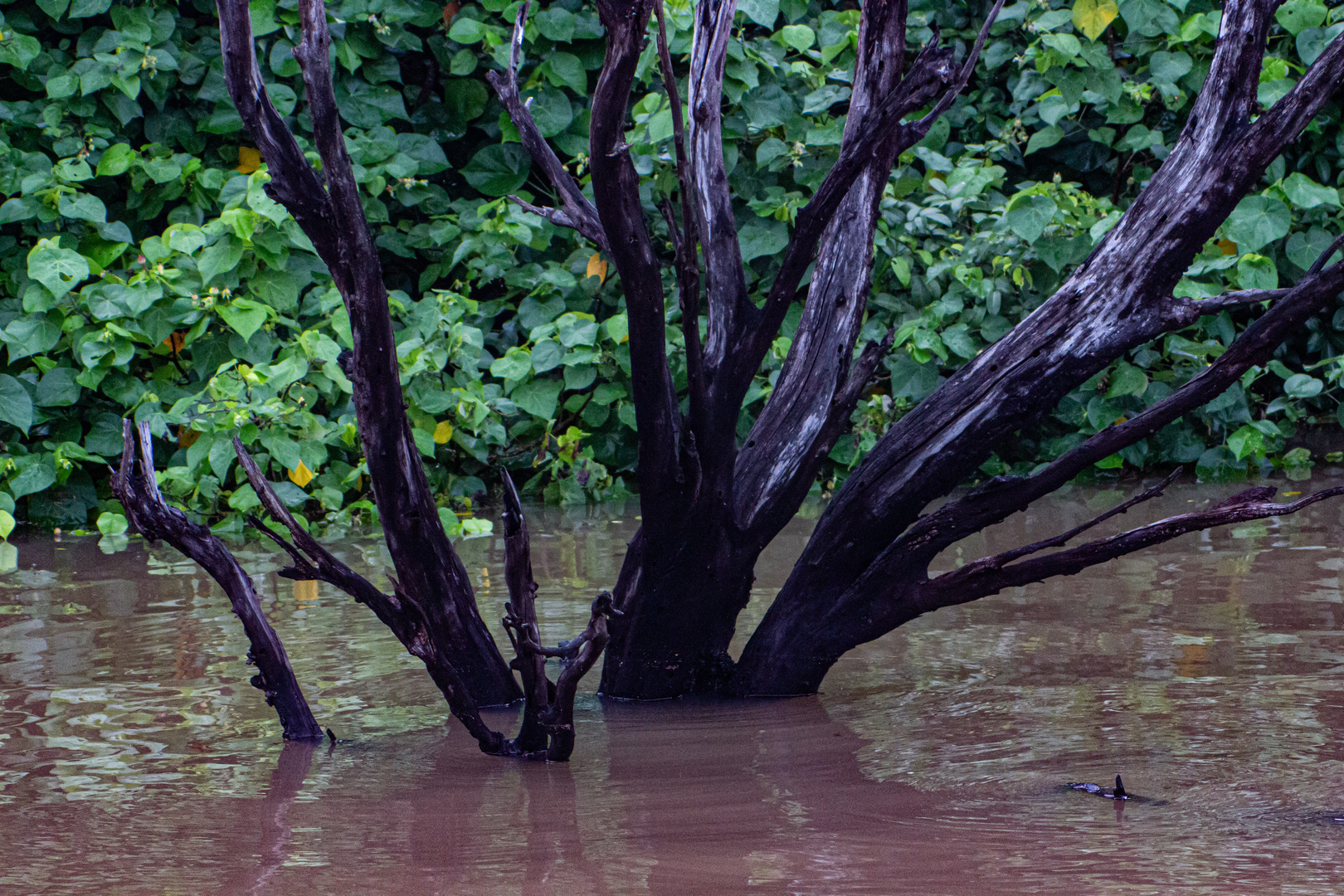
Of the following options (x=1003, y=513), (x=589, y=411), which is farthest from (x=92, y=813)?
(x=589, y=411)

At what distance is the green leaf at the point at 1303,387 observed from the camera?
466 cm

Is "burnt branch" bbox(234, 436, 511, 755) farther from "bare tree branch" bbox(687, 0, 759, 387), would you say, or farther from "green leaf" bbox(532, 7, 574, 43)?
"green leaf" bbox(532, 7, 574, 43)

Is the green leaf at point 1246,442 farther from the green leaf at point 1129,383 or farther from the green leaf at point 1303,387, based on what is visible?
the green leaf at point 1129,383

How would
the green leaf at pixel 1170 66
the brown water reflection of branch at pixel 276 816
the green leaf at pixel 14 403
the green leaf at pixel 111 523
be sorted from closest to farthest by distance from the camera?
the brown water reflection of branch at pixel 276 816, the green leaf at pixel 111 523, the green leaf at pixel 14 403, the green leaf at pixel 1170 66

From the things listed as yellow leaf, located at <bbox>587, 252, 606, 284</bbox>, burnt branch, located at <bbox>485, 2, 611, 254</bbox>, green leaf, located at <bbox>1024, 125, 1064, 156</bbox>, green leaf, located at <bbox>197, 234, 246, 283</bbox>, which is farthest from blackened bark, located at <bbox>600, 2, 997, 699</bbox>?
green leaf, located at <bbox>1024, 125, 1064, 156</bbox>

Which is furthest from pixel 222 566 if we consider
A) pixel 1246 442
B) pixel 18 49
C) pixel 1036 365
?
pixel 18 49

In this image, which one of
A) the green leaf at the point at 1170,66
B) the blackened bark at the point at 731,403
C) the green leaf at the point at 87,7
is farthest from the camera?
the green leaf at the point at 1170,66

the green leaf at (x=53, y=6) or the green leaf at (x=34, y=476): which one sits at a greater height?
the green leaf at (x=53, y=6)

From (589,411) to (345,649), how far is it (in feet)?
7.81

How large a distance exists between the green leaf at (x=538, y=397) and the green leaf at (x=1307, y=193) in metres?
2.90

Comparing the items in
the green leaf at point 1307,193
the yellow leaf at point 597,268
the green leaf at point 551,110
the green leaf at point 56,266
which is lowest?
the green leaf at point 56,266

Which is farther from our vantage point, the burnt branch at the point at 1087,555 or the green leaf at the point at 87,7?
the green leaf at the point at 87,7

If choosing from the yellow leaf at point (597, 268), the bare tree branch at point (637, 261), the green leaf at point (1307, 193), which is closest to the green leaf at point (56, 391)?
the yellow leaf at point (597, 268)

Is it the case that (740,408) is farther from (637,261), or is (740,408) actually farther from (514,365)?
(514,365)
